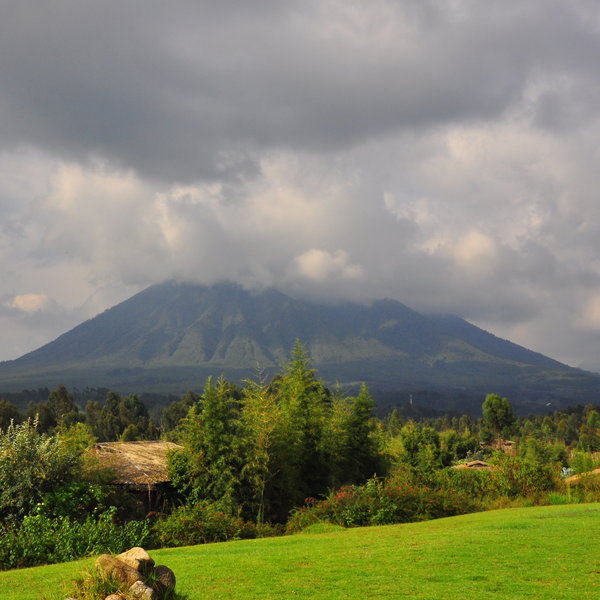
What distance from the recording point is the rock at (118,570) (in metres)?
7.61

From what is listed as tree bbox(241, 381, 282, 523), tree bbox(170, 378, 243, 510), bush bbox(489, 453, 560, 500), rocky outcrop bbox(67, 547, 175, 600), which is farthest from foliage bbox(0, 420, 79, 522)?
bush bbox(489, 453, 560, 500)

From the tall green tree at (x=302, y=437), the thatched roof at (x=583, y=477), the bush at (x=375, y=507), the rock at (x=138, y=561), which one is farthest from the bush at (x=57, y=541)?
the thatched roof at (x=583, y=477)

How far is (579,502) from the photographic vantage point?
24.4 metres

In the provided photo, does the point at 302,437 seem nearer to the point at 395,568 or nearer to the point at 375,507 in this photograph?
the point at 375,507

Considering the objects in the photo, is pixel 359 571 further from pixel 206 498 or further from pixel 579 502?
pixel 579 502

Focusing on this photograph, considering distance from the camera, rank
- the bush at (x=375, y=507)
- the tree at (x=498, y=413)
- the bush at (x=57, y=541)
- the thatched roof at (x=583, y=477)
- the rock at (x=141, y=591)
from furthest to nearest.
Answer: the tree at (x=498, y=413)
the thatched roof at (x=583, y=477)
the bush at (x=375, y=507)
the bush at (x=57, y=541)
the rock at (x=141, y=591)

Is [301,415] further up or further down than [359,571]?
further up

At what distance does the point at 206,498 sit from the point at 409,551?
11.3 metres

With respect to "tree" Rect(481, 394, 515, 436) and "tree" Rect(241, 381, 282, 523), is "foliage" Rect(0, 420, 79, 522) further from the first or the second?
"tree" Rect(481, 394, 515, 436)

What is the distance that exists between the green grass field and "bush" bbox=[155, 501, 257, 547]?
284 centimetres

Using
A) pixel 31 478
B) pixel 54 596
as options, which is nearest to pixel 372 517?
pixel 31 478

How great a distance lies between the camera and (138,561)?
7891 mm

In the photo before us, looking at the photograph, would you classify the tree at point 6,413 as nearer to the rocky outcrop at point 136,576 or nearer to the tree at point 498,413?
the tree at point 498,413

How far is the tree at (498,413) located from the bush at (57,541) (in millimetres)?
56412
